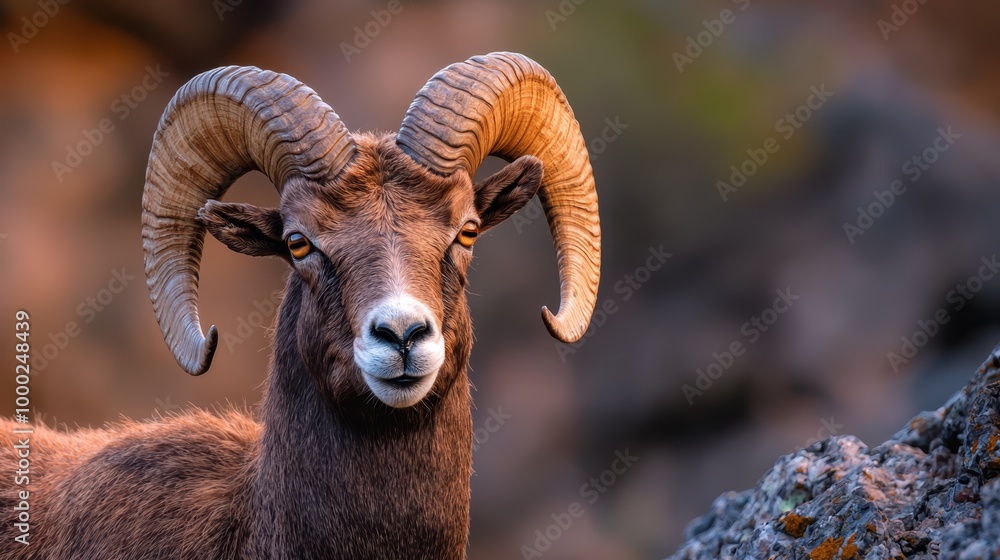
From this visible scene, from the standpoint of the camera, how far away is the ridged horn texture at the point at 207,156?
5.37 meters

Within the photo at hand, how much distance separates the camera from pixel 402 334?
4598mm

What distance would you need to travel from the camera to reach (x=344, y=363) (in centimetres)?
502

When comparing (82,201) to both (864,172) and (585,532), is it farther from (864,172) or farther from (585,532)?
(864,172)

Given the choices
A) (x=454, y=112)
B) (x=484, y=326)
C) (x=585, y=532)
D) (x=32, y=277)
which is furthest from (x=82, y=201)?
(x=454, y=112)

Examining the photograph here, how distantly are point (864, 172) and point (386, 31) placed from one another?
6.41 metres

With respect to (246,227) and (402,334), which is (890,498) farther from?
(246,227)

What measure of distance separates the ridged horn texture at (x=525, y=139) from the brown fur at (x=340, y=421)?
19cm

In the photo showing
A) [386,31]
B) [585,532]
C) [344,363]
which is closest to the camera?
[344,363]

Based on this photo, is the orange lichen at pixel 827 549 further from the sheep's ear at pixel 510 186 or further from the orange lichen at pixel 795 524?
the sheep's ear at pixel 510 186

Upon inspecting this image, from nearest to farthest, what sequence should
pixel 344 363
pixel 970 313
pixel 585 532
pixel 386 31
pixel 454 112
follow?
pixel 344 363
pixel 454 112
pixel 970 313
pixel 585 532
pixel 386 31

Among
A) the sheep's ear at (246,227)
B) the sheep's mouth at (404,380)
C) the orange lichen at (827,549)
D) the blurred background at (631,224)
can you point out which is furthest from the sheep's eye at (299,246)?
the blurred background at (631,224)

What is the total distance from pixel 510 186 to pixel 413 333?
4.73 ft

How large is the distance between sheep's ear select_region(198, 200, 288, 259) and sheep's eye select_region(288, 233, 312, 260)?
0.21 metres

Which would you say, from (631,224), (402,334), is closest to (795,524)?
(402,334)
